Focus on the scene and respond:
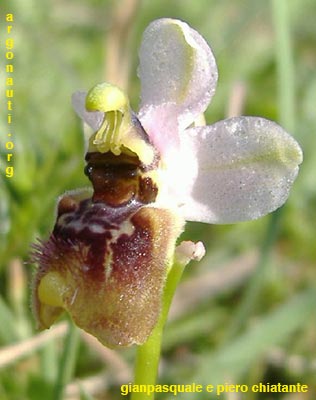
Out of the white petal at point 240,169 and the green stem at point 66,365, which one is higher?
the white petal at point 240,169

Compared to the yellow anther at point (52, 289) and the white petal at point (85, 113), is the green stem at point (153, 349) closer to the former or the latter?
the yellow anther at point (52, 289)

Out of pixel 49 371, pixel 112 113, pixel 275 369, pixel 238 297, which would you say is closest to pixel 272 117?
pixel 238 297

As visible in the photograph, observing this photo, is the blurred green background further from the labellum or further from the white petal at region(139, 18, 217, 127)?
the white petal at region(139, 18, 217, 127)

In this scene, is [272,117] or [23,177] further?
[272,117]

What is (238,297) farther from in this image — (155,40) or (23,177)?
(155,40)

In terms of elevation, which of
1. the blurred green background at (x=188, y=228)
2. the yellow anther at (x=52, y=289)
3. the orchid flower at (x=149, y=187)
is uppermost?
the orchid flower at (x=149, y=187)

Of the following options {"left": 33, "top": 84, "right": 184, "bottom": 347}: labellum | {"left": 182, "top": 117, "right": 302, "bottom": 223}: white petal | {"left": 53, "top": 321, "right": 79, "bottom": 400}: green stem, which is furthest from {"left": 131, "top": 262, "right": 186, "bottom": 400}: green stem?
{"left": 53, "top": 321, "right": 79, "bottom": 400}: green stem

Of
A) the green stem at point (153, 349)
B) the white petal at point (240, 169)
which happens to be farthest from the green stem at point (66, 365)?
the white petal at point (240, 169)
